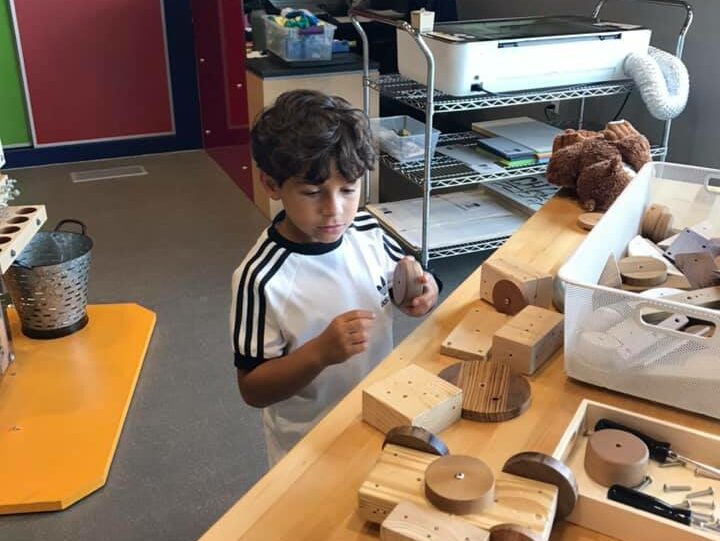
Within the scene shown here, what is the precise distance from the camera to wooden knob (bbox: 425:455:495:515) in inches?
25.4

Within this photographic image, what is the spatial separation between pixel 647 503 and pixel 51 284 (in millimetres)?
2006

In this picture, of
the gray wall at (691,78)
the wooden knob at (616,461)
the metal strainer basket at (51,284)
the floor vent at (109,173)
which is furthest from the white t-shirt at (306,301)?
the floor vent at (109,173)

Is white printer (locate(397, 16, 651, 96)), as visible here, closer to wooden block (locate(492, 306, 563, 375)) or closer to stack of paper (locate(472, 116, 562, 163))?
stack of paper (locate(472, 116, 562, 163))

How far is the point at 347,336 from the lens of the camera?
884 mm

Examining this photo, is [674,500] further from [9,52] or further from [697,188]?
[9,52]

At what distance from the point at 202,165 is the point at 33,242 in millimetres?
1882

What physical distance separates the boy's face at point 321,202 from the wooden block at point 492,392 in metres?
0.26

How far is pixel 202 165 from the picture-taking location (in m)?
4.24

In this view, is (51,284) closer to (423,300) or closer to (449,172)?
(449,172)

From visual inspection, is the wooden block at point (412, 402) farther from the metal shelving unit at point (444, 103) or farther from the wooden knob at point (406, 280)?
the metal shelving unit at point (444, 103)

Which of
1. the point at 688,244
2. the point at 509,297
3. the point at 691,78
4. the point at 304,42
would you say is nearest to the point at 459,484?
the point at 509,297

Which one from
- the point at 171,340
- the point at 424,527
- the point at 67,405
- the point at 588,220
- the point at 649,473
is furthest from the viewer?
the point at 171,340

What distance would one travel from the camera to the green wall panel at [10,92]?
4000mm

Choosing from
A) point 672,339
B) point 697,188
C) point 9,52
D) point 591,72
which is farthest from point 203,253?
point 672,339
